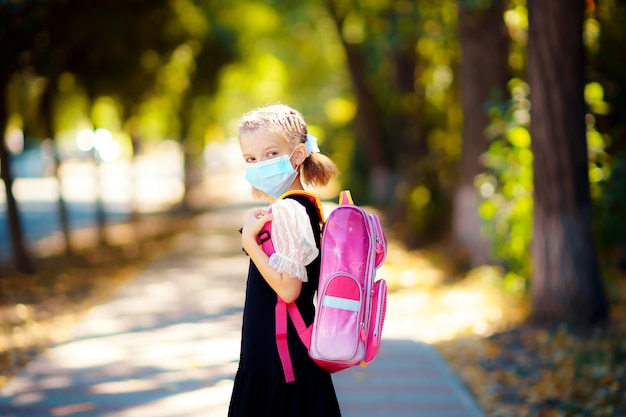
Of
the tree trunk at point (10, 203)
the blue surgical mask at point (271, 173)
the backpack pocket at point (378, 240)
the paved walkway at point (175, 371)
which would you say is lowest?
the paved walkway at point (175, 371)

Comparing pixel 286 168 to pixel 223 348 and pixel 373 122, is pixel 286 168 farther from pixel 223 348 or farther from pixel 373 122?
pixel 373 122

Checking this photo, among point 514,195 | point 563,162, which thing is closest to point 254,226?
point 563,162

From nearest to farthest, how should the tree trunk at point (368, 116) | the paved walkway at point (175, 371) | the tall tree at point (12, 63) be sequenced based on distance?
the paved walkway at point (175, 371) < the tall tree at point (12, 63) < the tree trunk at point (368, 116)

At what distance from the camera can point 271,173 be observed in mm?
2830

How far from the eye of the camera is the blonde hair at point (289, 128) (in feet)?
9.27

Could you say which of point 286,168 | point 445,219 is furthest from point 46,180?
point 286,168

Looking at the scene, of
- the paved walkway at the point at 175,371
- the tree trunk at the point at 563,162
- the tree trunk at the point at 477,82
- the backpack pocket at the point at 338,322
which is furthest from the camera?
the tree trunk at the point at 477,82

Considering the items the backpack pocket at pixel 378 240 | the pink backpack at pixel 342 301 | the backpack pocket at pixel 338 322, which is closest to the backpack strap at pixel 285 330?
the pink backpack at pixel 342 301

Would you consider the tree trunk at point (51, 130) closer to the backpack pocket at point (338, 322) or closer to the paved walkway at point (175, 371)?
the paved walkway at point (175, 371)

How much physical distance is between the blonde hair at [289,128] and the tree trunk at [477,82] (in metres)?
7.97

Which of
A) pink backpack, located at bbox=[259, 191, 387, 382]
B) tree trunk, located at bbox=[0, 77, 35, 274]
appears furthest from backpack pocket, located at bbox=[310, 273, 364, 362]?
tree trunk, located at bbox=[0, 77, 35, 274]

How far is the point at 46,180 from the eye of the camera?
44500 millimetres

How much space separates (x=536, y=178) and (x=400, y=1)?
6.43 meters

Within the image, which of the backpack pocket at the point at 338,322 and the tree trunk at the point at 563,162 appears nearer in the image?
the backpack pocket at the point at 338,322
